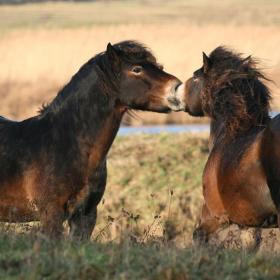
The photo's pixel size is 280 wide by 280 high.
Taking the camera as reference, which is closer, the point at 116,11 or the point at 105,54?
the point at 105,54

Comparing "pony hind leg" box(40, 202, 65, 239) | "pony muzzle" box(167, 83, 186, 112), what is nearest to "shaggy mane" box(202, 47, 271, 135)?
"pony muzzle" box(167, 83, 186, 112)

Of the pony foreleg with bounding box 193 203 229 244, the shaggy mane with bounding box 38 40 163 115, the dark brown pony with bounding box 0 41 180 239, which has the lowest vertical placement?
the pony foreleg with bounding box 193 203 229 244

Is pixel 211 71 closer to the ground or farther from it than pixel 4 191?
farther from it

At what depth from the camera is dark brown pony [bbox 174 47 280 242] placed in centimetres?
808

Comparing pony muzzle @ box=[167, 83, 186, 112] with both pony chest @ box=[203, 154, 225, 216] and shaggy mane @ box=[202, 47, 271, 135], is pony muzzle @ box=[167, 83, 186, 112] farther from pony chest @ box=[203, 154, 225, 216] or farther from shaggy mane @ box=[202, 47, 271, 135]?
pony chest @ box=[203, 154, 225, 216]

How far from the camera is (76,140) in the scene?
28.8 feet

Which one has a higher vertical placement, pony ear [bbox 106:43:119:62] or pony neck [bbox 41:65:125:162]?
pony ear [bbox 106:43:119:62]

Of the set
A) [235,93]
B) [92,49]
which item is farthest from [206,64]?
[92,49]

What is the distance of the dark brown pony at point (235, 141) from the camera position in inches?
318

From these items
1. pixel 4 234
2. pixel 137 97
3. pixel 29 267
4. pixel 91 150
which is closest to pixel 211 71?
pixel 137 97

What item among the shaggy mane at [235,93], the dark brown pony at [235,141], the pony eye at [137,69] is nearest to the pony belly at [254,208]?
the dark brown pony at [235,141]

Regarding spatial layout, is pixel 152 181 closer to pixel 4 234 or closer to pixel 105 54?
pixel 105 54

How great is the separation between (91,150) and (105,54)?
0.86m

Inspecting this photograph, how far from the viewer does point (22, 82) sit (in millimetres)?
28438
